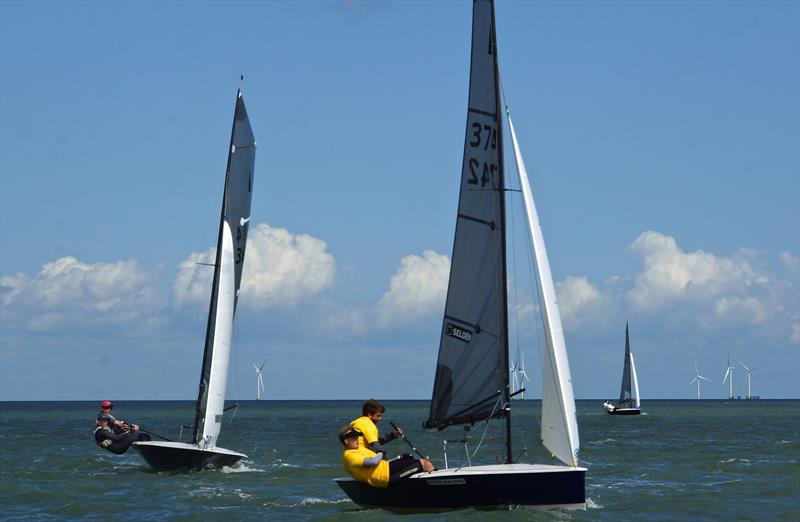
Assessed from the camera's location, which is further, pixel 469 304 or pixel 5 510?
pixel 5 510

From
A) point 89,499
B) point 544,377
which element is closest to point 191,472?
point 89,499

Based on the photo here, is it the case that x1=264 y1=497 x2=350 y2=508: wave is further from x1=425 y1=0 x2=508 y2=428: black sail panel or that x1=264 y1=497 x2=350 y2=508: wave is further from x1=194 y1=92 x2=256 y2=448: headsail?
x1=194 y1=92 x2=256 y2=448: headsail

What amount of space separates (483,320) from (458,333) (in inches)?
26.7

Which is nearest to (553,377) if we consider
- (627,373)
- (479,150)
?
(479,150)

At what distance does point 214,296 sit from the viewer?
40969 millimetres

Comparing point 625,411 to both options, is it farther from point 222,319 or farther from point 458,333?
point 458,333

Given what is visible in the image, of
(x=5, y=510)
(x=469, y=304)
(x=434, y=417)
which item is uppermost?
(x=469, y=304)

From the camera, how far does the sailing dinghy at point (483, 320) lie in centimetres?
2573

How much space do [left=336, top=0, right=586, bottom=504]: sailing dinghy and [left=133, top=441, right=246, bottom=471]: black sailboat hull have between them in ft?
40.6

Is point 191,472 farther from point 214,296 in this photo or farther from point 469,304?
point 469,304

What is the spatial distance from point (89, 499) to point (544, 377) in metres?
13.8

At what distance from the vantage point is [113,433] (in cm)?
3888

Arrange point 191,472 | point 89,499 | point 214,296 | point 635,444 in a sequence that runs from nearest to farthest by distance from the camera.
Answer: point 89,499, point 191,472, point 214,296, point 635,444

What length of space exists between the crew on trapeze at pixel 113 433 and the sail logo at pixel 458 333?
14439 mm
